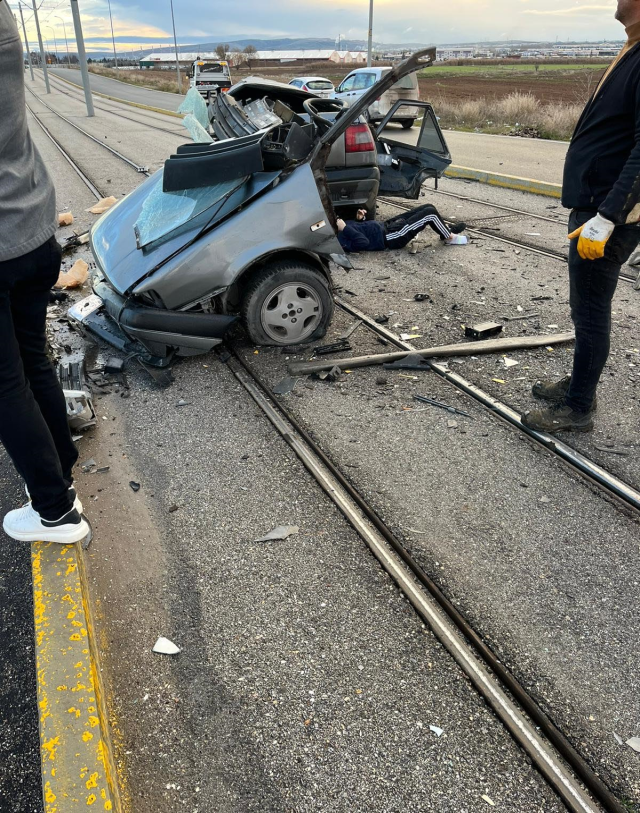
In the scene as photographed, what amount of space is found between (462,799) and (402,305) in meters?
4.39

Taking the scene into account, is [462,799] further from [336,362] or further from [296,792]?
[336,362]

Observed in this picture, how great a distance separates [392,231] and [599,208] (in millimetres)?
4387

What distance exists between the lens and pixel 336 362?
454cm

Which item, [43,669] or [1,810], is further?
[43,669]

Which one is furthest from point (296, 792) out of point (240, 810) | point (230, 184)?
point (230, 184)

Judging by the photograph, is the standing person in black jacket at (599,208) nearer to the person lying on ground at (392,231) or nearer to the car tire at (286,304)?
the car tire at (286,304)

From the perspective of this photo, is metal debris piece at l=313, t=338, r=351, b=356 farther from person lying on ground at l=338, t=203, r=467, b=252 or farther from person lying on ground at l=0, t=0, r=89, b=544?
person lying on ground at l=338, t=203, r=467, b=252

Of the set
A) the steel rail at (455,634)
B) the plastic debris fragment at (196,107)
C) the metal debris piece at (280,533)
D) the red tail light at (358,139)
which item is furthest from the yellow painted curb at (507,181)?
the metal debris piece at (280,533)

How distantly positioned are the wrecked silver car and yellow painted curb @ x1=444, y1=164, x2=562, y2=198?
683 centimetres

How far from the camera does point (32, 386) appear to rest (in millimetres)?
2486

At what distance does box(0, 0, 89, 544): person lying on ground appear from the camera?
209 cm

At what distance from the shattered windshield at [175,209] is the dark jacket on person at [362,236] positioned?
9.21 ft

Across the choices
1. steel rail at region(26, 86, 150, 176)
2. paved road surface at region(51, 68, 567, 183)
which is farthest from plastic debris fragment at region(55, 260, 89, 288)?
paved road surface at region(51, 68, 567, 183)

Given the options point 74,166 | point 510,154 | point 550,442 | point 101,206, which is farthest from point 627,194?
point 74,166
